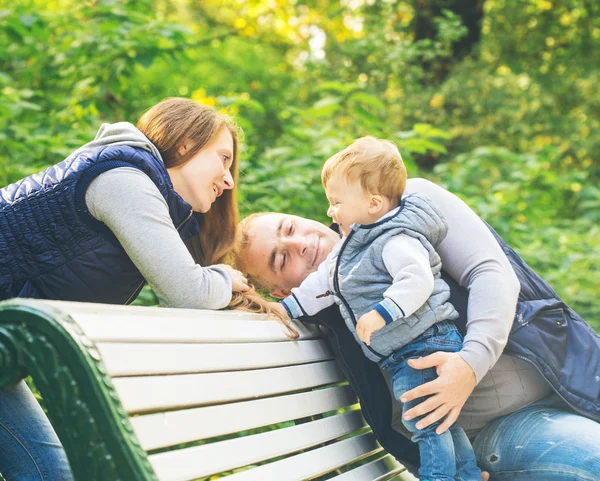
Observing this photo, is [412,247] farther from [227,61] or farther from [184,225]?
[227,61]

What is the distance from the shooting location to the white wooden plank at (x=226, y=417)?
1.70 meters

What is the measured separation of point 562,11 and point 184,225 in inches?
497

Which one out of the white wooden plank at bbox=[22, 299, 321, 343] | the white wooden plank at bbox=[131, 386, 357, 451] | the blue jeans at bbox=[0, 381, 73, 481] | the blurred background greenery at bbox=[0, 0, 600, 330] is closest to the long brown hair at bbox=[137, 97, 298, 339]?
the white wooden plank at bbox=[22, 299, 321, 343]

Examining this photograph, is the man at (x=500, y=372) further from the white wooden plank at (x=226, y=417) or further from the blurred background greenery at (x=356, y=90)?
the blurred background greenery at (x=356, y=90)

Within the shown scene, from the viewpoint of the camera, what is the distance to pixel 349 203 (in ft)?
7.77

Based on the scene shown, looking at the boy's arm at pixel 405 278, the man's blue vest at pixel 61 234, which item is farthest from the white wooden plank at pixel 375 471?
the man's blue vest at pixel 61 234

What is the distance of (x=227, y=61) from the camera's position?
9.16m

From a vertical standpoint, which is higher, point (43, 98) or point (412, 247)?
point (412, 247)

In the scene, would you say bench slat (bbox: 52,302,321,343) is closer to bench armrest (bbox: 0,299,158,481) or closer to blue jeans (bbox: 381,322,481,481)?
bench armrest (bbox: 0,299,158,481)

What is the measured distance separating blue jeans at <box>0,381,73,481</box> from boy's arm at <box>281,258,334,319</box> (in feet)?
3.04

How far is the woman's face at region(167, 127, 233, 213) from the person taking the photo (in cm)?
248

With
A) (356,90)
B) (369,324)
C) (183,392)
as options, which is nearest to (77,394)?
(183,392)

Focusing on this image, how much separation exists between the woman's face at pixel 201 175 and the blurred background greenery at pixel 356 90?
1612mm

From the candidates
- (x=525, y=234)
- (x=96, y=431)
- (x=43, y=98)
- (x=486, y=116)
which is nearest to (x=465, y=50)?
(x=486, y=116)
